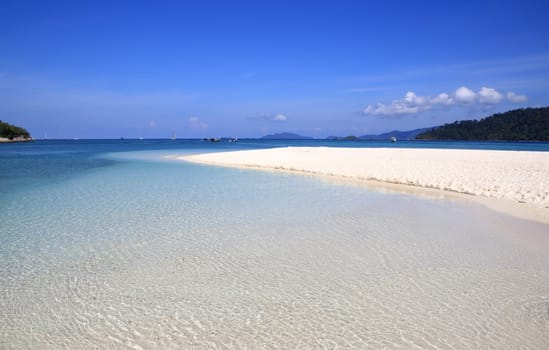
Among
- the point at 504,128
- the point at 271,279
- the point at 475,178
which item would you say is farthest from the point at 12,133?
the point at 504,128

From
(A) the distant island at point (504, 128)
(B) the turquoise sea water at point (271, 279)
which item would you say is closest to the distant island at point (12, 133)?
(B) the turquoise sea water at point (271, 279)

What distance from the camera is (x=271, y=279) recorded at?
5516mm

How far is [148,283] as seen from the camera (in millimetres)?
5328

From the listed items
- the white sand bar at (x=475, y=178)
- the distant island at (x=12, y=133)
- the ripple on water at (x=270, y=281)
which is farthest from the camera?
the distant island at (x=12, y=133)

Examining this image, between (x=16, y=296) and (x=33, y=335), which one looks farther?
(x=16, y=296)

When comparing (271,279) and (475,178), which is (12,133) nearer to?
(475,178)

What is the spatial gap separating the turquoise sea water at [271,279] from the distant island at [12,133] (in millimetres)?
129471

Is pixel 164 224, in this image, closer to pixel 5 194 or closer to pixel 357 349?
pixel 357 349

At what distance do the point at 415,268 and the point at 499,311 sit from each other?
158 centimetres

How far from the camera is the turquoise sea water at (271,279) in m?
3.99

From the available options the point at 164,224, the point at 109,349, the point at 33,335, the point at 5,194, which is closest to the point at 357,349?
the point at 109,349

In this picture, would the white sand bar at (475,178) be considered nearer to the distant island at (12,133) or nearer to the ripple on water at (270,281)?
the ripple on water at (270,281)

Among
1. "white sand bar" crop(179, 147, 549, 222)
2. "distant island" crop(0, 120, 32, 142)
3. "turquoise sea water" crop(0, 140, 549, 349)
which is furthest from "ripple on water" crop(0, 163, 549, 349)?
"distant island" crop(0, 120, 32, 142)

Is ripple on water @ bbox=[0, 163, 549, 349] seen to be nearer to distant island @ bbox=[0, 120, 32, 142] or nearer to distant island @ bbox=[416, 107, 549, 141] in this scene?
distant island @ bbox=[416, 107, 549, 141]
